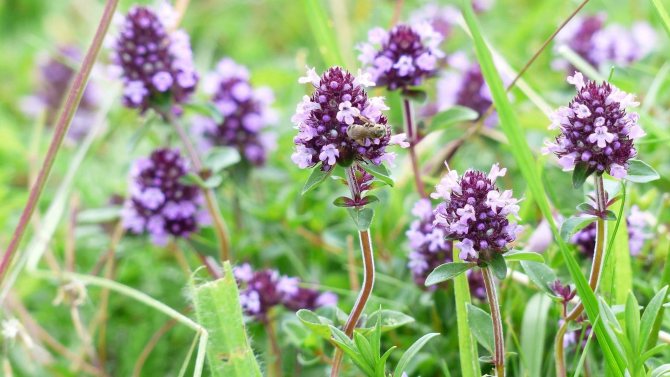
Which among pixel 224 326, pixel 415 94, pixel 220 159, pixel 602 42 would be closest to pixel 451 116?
pixel 415 94

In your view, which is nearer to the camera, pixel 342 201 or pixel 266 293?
pixel 342 201

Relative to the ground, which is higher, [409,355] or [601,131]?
[601,131]

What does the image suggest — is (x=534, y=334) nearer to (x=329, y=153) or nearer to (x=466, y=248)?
(x=466, y=248)

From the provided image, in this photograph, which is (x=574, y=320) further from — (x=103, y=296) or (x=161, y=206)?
(x=103, y=296)

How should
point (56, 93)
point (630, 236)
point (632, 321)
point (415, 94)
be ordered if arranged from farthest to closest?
point (56, 93) < point (415, 94) < point (630, 236) < point (632, 321)

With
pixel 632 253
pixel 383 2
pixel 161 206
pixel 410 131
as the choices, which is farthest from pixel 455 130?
pixel 383 2

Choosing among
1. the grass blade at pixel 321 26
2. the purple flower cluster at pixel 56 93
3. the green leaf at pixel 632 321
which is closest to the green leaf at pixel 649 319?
the green leaf at pixel 632 321

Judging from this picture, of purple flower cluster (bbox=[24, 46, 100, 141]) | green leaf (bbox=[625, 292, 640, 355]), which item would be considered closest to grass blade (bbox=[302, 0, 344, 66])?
green leaf (bbox=[625, 292, 640, 355])

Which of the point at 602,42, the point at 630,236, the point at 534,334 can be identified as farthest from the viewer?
the point at 602,42
